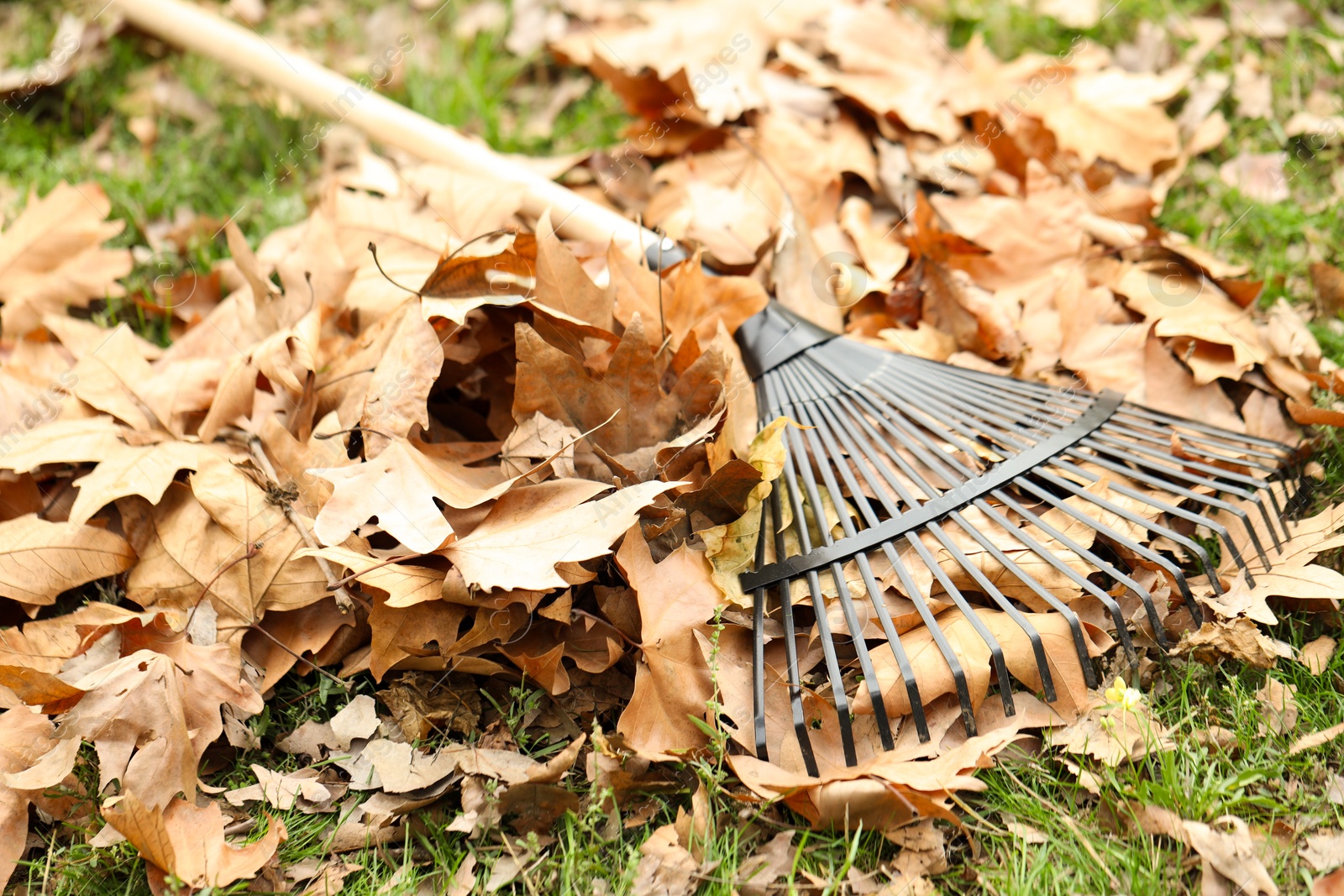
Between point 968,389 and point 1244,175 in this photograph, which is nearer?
point 968,389

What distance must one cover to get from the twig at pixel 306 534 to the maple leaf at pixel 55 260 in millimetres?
837

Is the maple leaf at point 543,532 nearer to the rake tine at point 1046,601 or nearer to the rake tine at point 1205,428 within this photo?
the rake tine at point 1046,601

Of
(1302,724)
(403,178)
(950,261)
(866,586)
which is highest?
(403,178)

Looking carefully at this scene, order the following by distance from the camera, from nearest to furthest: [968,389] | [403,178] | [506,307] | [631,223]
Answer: [506,307]
[968,389]
[631,223]
[403,178]

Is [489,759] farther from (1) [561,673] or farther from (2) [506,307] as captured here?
(2) [506,307]

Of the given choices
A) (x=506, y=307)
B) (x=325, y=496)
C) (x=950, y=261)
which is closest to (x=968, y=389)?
(x=950, y=261)

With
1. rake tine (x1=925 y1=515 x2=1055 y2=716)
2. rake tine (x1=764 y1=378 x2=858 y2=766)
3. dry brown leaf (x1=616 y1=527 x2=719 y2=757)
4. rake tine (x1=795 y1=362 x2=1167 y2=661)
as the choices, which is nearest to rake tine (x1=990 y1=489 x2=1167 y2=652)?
rake tine (x1=795 y1=362 x2=1167 y2=661)

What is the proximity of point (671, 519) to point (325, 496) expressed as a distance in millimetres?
563

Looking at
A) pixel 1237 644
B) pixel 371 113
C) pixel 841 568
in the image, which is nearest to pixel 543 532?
pixel 841 568

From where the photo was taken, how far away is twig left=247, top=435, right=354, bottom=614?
153 centimetres

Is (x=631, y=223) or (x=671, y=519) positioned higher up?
(x=631, y=223)

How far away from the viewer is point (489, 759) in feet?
4.74

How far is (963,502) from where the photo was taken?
5.23 feet

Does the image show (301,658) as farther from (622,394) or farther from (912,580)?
(912,580)
